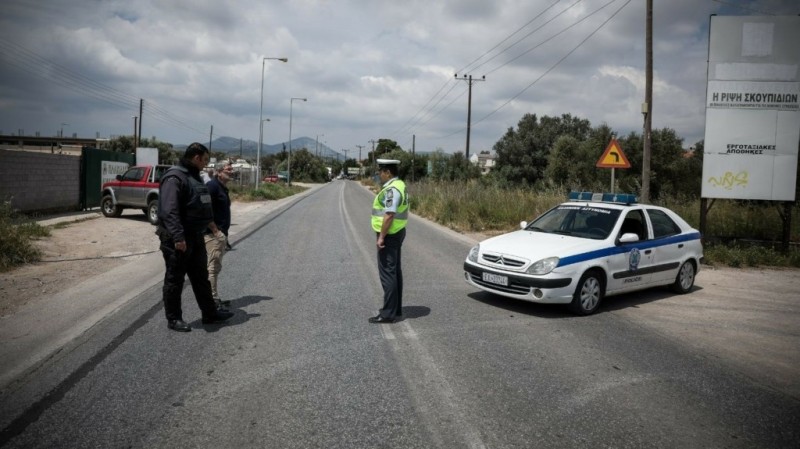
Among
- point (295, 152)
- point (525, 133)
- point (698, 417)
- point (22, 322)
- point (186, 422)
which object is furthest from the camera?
point (295, 152)

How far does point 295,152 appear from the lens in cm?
10975

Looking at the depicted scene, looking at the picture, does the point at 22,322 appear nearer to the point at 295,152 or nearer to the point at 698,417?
the point at 698,417

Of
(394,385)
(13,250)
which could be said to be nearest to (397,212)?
(394,385)

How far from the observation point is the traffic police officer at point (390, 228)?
18.5 ft

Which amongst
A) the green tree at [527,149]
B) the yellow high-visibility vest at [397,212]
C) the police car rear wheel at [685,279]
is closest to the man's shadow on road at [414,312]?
the yellow high-visibility vest at [397,212]

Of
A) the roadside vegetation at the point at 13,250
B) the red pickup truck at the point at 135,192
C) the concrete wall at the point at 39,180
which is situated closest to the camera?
the roadside vegetation at the point at 13,250

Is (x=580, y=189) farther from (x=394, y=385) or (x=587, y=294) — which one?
(x=394, y=385)

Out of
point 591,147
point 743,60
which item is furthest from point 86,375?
point 591,147

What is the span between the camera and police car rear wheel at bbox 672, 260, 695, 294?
8.09 m

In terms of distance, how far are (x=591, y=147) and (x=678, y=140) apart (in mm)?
8788

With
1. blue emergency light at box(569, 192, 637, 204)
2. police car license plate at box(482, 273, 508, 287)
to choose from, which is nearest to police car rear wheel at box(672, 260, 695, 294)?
blue emergency light at box(569, 192, 637, 204)

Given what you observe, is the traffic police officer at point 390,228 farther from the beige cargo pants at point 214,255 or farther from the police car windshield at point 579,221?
the police car windshield at point 579,221

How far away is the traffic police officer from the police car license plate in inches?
56.9

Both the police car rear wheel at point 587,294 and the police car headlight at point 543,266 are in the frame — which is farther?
the police car rear wheel at point 587,294
